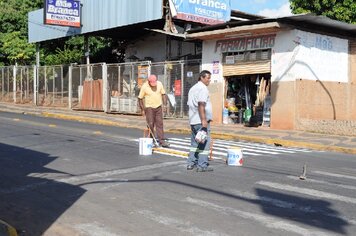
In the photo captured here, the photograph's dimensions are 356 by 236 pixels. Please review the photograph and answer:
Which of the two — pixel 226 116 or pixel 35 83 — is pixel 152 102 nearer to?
pixel 226 116

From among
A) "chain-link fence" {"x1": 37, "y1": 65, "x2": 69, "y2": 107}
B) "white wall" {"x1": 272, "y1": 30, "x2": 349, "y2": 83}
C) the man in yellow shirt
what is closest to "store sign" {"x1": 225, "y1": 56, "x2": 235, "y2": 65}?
"white wall" {"x1": 272, "y1": 30, "x2": 349, "y2": 83}

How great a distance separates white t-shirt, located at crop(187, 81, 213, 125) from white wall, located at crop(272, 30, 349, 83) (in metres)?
9.59

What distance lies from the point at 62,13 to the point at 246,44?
12.6 metres

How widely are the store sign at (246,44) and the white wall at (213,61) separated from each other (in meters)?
0.28

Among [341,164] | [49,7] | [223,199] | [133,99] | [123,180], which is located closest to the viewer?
[223,199]

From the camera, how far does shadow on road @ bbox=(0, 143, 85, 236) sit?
598 cm

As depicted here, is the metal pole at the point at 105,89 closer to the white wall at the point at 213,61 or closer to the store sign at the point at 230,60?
the white wall at the point at 213,61

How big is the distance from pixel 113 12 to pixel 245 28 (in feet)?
32.4

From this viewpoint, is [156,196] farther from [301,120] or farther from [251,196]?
[301,120]

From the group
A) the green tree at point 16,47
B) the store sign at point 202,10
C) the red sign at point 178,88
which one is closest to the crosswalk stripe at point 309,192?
the red sign at point 178,88

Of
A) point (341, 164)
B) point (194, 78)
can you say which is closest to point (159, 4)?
point (194, 78)

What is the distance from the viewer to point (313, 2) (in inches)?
1080

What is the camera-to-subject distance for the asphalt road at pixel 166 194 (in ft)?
18.6

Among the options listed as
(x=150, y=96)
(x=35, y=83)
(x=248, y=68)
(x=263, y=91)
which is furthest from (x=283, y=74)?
(x=35, y=83)
